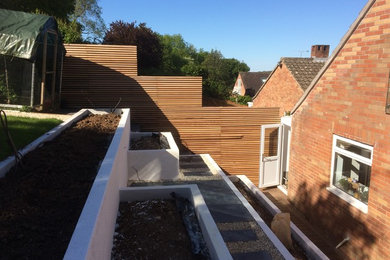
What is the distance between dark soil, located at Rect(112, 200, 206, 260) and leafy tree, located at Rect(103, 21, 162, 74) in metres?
14.4

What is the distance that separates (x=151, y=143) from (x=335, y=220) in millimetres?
4770

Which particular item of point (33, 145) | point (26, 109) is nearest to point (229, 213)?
point (33, 145)

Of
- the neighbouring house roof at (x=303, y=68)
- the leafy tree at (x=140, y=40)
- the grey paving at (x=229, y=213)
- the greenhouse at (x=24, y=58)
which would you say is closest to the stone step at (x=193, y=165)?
the grey paving at (x=229, y=213)

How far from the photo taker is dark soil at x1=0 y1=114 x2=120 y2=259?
2250mm

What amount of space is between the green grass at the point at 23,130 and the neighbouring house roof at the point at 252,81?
42674 millimetres

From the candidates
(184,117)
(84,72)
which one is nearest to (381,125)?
(184,117)

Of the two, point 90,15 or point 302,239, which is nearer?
point 302,239

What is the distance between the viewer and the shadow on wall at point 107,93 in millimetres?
11109

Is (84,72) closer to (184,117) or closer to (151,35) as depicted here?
(184,117)

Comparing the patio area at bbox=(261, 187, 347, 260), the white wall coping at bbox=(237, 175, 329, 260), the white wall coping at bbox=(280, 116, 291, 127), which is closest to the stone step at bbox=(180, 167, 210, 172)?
the white wall coping at bbox=(237, 175, 329, 260)

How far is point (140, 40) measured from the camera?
18422 mm

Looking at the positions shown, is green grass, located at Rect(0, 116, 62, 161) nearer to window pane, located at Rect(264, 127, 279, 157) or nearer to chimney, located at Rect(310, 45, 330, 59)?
window pane, located at Rect(264, 127, 279, 157)

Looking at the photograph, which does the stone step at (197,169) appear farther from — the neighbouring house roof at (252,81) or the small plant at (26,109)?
the neighbouring house roof at (252,81)

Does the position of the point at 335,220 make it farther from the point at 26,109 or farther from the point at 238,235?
the point at 26,109
